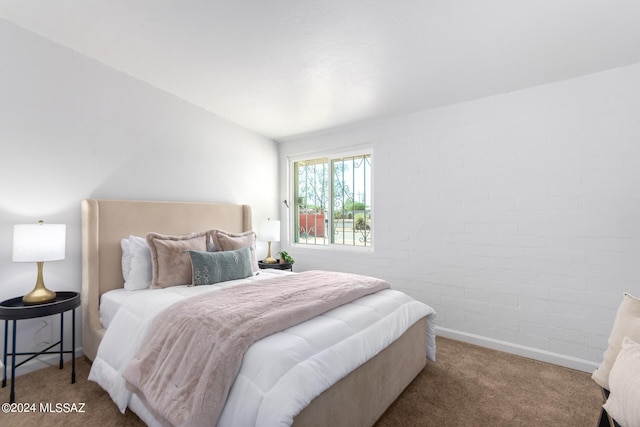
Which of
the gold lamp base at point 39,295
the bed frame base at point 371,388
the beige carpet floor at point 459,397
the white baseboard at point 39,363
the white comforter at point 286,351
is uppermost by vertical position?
the gold lamp base at point 39,295

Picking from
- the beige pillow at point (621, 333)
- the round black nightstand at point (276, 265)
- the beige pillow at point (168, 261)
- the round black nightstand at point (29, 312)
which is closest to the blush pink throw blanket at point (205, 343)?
the beige pillow at point (168, 261)

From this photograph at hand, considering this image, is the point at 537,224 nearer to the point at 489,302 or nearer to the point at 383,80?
the point at 489,302

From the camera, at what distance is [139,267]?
2.50m

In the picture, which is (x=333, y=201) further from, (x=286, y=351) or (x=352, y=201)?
(x=286, y=351)

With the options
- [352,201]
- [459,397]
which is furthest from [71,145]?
[459,397]

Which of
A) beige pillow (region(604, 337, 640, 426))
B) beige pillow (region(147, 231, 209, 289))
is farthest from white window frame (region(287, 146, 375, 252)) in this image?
beige pillow (region(604, 337, 640, 426))

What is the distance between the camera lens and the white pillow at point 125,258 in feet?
8.35

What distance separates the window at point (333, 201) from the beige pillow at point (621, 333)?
249 centimetres

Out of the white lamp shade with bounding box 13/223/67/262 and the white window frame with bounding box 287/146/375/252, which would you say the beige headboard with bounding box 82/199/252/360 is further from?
the white window frame with bounding box 287/146/375/252

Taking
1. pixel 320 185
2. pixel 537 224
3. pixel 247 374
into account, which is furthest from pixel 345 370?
pixel 320 185

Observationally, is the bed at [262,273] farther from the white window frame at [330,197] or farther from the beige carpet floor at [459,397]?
the white window frame at [330,197]

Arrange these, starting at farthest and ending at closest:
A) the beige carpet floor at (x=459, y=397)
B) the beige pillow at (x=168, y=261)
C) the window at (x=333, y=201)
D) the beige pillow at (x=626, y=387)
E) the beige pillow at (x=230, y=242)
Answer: the window at (x=333, y=201) < the beige pillow at (x=230, y=242) < the beige pillow at (x=168, y=261) < the beige carpet floor at (x=459, y=397) < the beige pillow at (x=626, y=387)

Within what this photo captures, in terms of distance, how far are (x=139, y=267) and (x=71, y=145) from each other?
3.67ft

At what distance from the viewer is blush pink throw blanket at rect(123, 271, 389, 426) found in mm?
1288
